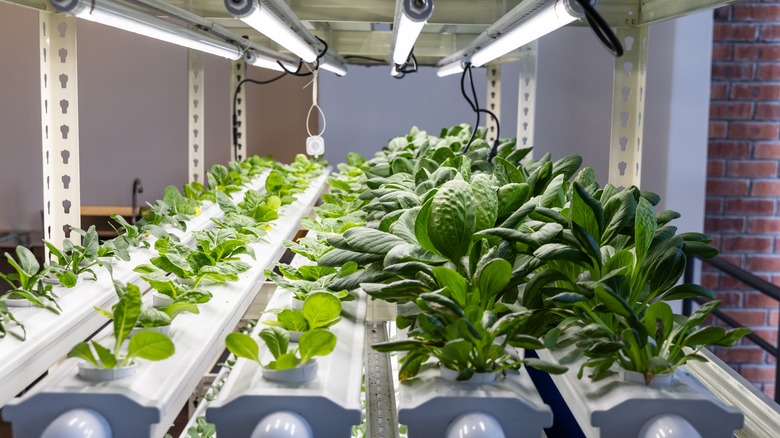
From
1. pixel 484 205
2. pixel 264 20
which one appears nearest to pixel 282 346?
pixel 484 205

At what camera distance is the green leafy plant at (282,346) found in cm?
108

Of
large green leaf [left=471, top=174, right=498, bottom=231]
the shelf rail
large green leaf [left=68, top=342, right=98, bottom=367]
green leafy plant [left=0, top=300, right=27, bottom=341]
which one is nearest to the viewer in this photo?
large green leaf [left=68, top=342, right=98, bottom=367]

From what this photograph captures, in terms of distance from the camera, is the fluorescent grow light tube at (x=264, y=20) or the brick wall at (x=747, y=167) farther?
the brick wall at (x=747, y=167)

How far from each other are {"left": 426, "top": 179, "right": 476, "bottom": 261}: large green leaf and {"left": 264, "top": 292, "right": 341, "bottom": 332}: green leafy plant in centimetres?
22

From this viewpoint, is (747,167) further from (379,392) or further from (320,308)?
(320,308)

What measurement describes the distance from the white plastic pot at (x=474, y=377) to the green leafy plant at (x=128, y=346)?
0.37 metres

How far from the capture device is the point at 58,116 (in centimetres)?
205

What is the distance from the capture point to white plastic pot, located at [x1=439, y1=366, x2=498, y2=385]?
3.53ft

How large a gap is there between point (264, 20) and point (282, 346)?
29.3 inches

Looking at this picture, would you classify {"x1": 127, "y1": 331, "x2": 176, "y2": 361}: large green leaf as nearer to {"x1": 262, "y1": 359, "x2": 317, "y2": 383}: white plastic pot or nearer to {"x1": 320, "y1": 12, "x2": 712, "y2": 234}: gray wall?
{"x1": 262, "y1": 359, "x2": 317, "y2": 383}: white plastic pot

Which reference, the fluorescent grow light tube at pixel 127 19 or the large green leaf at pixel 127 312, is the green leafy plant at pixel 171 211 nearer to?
the fluorescent grow light tube at pixel 127 19

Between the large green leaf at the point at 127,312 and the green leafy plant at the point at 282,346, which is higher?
the large green leaf at the point at 127,312

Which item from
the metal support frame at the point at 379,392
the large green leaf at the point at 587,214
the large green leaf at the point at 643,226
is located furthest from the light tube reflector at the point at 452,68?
the large green leaf at the point at 643,226

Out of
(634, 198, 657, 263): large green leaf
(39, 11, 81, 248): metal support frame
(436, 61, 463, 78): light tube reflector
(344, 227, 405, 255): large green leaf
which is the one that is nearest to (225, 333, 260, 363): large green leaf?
(344, 227, 405, 255): large green leaf
